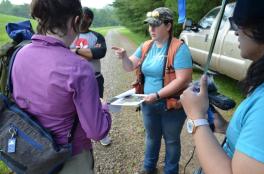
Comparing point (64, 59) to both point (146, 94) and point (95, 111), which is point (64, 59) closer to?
point (95, 111)

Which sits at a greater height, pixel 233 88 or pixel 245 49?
Result: pixel 245 49

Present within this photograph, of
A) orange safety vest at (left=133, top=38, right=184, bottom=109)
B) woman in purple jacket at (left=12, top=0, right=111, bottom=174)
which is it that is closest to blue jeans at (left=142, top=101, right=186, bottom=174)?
orange safety vest at (left=133, top=38, right=184, bottom=109)

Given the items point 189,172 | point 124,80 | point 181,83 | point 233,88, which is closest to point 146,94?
point 181,83

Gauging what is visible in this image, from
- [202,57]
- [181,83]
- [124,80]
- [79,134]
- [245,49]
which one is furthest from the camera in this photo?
[124,80]

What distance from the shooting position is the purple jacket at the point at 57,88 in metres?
1.87

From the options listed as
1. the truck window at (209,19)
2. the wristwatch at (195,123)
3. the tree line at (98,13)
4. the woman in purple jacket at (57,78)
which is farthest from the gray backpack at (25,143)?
the tree line at (98,13)

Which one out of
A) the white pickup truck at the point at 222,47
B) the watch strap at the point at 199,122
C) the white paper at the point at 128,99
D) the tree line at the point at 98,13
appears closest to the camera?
the watch strap at the point at 199,122

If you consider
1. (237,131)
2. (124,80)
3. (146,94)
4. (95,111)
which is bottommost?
(124,80)

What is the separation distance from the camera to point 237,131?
4.80 ft

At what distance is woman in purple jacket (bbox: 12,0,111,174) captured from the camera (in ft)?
6.17

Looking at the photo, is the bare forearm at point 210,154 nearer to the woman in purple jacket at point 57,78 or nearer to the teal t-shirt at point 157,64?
the woman in purple jacket at point 57,78

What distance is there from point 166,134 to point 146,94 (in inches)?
18.1

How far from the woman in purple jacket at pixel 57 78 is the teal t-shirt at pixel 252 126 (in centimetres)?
86

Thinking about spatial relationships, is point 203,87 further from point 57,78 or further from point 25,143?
point 25,143
